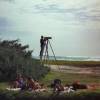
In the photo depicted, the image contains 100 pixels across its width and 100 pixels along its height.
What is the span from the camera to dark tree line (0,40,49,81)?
72.1 feet

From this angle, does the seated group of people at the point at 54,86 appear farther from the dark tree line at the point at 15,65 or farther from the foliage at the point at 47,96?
the dark tree line at the point at 15,65

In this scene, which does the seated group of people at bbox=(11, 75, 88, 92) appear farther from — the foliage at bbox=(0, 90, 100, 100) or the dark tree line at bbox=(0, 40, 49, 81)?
the dark tree line at bbox=(0, 40, 49, 81)

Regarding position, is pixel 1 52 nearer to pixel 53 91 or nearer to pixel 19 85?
pixel 19 85

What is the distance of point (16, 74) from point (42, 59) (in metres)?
3.11

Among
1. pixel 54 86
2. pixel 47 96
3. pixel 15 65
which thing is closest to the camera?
pixel 47 96

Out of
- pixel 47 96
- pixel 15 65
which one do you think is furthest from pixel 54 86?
pixel 15 65

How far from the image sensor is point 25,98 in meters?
17.4

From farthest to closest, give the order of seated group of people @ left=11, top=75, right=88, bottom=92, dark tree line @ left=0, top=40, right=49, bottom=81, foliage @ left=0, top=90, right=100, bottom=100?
dark tree line @ left=0, top=40, right=49, bottom=81, seated group of people @ left=11, top=75, right=88, bottom=92, foliage @ left=0, top=90, right=100, bottom=100

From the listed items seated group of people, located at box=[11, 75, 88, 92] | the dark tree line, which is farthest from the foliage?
the dark tree line

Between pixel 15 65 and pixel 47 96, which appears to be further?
pixel 15 65

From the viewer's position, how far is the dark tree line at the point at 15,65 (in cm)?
2197

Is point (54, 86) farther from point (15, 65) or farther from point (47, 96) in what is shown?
point (15, 65)

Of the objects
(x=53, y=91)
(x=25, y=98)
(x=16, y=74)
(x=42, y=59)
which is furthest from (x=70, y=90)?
(x=42, y=59)

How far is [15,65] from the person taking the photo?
72.8 ft
